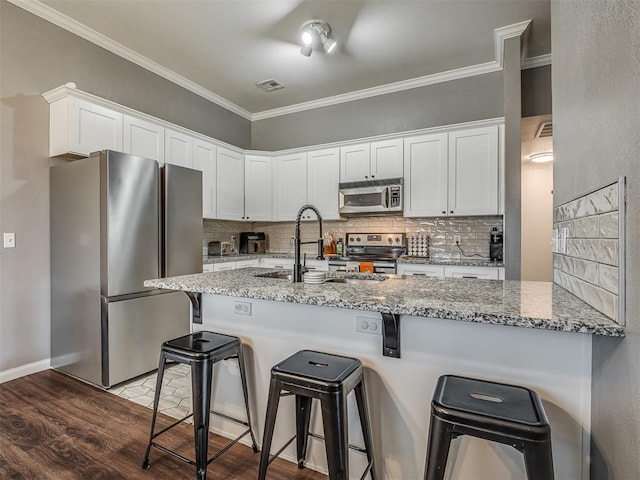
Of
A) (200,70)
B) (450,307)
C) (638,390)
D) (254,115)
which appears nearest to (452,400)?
(450,307)

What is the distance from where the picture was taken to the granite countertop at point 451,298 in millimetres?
1027

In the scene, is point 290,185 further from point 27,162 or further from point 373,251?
point 27,162

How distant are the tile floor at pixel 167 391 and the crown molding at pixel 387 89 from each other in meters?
3.83

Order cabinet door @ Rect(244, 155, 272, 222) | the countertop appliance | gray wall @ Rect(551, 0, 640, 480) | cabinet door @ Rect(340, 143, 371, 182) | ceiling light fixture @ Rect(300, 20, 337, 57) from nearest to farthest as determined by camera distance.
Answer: gray wall @ Rect(551, 0, 640, 480), ceiling light fixture @ Rect(300, 20, 337, 57), cabinet door @ Rect(340, 143, 371, 182), cabinet door @ Rect(244, 155, 272, 222), the countertop appliance

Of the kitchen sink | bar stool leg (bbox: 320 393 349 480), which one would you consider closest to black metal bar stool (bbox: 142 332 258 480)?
the kitchen sink

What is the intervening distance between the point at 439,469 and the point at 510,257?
264 centimetres

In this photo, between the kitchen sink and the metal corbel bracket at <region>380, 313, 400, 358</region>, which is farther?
the kitchen sink

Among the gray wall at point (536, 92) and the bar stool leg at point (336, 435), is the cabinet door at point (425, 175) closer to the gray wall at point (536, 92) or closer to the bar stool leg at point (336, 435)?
the gray wall at point (536, 92)

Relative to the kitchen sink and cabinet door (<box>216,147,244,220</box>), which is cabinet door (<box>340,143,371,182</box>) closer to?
cabinet door (<box>216,147,244,220</box>)

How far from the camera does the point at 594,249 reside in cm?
114

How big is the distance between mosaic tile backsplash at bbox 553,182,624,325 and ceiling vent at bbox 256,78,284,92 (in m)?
3.68

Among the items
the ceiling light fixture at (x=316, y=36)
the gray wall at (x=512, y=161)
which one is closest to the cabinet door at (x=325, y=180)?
the ceiling light fixture at (x=316, y=36)

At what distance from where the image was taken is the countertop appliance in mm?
4961

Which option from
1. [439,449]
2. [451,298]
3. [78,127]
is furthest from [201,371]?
[78,127]
